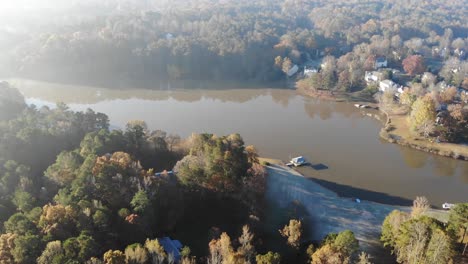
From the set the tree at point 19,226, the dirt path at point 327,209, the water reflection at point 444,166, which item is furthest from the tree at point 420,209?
the tree at point 19,226

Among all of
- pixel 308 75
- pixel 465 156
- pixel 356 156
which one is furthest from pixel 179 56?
pixel 465 156

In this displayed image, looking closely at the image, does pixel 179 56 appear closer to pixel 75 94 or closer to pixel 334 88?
pixel 75 94

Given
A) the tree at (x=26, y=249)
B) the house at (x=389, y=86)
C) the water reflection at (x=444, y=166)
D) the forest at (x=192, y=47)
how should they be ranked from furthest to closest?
the forest at (x=192, y=47) → the house at (x=389, y=86) → the water reflection at (x=444, y=166) → the tree at (x=26, y=249)

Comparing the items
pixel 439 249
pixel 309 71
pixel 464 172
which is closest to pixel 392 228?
pixel 439 249

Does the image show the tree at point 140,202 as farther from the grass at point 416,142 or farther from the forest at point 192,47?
the forest at point 192,47

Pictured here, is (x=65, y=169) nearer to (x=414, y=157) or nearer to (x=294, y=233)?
(x=294, y=233)

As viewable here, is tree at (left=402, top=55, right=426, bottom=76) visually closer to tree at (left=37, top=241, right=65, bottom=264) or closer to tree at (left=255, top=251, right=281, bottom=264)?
tree at (left=255, top=251, right=281, bottom=264)

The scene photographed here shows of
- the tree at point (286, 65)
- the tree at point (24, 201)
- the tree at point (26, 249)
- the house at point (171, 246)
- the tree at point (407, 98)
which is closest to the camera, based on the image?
the tree at point (26, 249)
